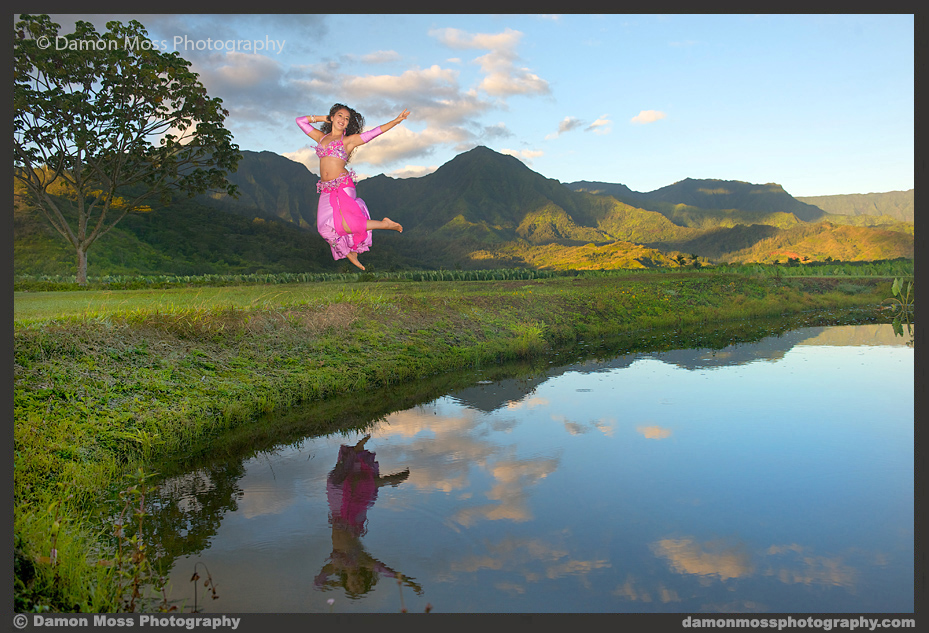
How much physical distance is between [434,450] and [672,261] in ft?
325

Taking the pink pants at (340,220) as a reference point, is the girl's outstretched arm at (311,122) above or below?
above

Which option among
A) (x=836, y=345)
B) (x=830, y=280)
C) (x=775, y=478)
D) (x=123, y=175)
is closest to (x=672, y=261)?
(x=830, y=280)

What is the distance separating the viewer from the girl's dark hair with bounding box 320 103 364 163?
24.9 feet

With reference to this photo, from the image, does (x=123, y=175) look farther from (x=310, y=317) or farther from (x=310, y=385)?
(x=310, y=385)

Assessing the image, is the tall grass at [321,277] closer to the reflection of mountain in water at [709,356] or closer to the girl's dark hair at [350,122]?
the reflection of mountain in water at [709,356]

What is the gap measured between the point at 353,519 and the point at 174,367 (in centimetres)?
628

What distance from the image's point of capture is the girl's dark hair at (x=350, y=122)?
7.58 metres

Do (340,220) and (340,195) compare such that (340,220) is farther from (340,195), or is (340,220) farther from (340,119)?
(340,119)

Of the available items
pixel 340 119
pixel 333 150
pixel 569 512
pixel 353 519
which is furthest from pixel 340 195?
pixel 569 512

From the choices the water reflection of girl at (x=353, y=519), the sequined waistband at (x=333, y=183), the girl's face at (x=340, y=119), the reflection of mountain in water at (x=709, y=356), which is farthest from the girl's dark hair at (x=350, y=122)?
the reflection of mountain in water at (x=709, y=356)

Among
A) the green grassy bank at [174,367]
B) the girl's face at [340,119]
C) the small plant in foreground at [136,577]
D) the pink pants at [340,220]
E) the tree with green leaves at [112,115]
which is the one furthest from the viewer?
the tree with green leaves at [112,115]

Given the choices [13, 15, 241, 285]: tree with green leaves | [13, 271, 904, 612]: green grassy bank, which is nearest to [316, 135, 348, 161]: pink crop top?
[13, 271, 904, 612]: green grassy bank

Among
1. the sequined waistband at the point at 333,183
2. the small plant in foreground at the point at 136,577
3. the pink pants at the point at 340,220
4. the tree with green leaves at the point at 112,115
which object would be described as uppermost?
the tree with green leaves at the point at 112,115

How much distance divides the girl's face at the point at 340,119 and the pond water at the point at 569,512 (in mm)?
4929
